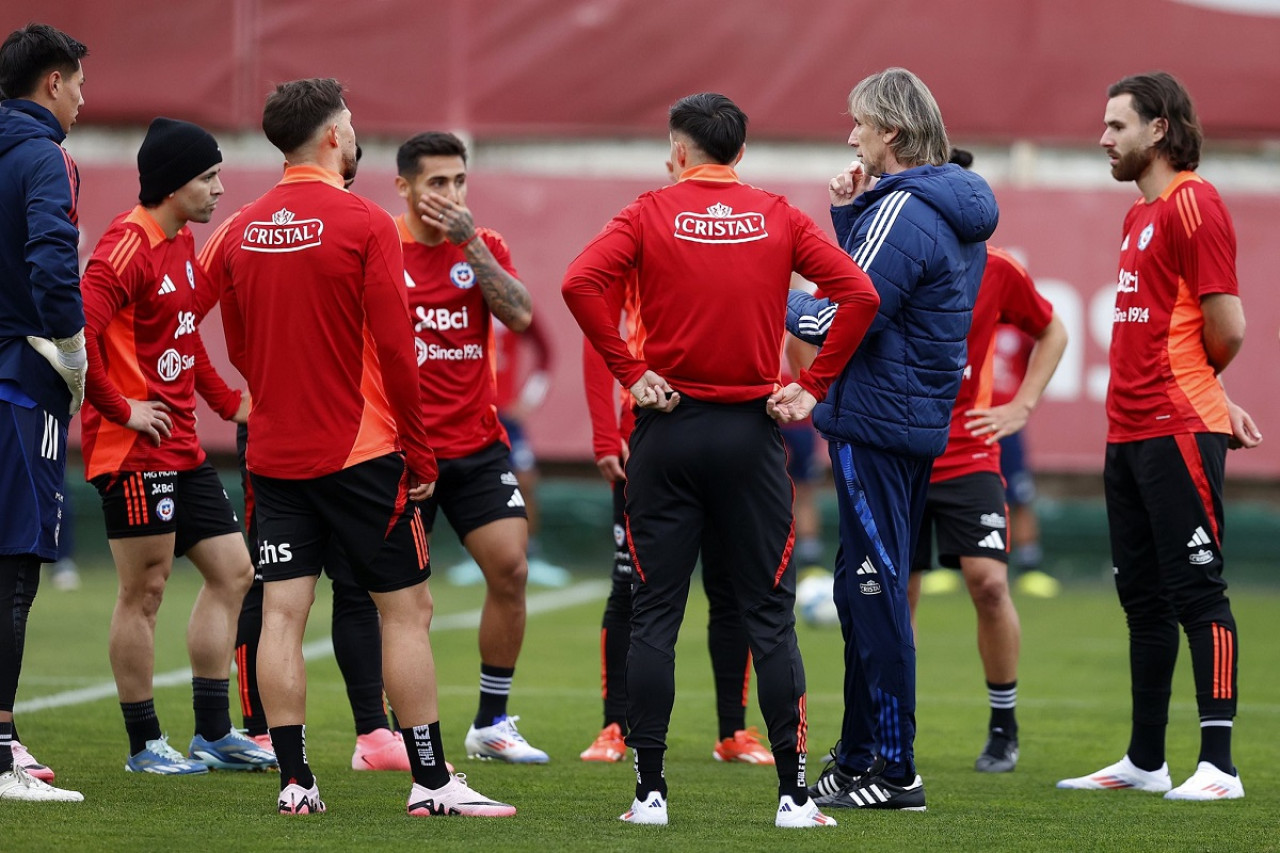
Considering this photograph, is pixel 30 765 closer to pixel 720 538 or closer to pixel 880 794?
pixel 720 538

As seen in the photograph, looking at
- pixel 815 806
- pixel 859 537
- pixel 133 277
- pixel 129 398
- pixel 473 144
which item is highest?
pixel 473 144

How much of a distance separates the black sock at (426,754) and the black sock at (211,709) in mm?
1262

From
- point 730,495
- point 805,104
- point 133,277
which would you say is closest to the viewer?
point 730,495

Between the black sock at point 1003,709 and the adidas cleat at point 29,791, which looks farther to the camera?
the black sock at point 1003,709

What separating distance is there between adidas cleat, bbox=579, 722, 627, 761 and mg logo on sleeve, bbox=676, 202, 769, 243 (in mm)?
2382

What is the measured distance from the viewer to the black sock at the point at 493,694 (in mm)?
6441

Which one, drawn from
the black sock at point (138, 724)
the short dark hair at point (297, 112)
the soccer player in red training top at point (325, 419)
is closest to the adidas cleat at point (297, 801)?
the soccer player in red training top at point (325, 419)

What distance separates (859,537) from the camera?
516 centimetres

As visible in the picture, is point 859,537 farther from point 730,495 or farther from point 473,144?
point 473,144

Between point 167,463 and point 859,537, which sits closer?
point 859,537

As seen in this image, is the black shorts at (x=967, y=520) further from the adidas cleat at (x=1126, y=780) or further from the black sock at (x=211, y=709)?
the black sock at (x=211, y=709)

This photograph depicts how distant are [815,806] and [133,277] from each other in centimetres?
287

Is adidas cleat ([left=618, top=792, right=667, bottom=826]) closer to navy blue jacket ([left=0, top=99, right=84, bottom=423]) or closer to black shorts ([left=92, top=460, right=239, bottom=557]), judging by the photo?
black shorts ([left=92, top=460, right=239, bottom=557])

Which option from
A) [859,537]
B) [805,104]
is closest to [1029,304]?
[859,537]
